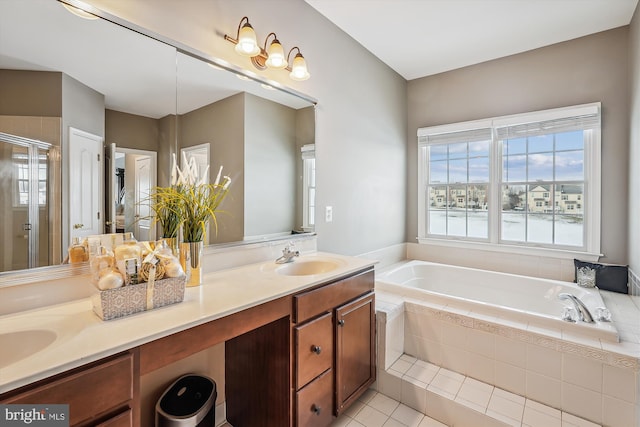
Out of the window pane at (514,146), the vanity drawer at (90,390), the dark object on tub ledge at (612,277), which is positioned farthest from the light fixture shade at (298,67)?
the dark object on tub ledge at (612,277)

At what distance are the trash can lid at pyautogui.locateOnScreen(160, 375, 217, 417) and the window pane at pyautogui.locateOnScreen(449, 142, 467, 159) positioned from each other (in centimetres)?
317

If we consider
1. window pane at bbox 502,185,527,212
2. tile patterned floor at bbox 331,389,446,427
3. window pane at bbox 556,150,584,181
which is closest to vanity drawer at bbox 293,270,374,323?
tile patterned floor at bbox 331,389,446,427

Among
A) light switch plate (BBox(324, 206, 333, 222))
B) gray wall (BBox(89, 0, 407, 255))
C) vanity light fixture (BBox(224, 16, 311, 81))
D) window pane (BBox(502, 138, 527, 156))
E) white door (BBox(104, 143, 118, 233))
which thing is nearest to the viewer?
white door (BBox(104, 143, 118, 233))

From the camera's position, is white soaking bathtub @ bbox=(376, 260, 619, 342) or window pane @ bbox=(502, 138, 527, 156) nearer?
white soaking bathtub @ bbox=(376, 260, 619, 342)

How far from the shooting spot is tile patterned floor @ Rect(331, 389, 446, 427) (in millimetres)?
1752

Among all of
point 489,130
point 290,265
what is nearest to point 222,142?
point 290,265

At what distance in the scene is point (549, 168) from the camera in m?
2.92

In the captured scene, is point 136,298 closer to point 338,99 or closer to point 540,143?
point 338,99

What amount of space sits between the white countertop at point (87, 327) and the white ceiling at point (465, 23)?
6.99 ft

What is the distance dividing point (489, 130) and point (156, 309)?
333cm

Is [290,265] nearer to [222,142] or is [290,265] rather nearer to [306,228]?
[306,228]

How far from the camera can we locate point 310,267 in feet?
6.48

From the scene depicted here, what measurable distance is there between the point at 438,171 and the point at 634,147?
1.59 m

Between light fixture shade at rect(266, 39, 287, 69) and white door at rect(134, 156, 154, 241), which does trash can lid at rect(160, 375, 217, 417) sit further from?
light fixture shade at rect(266, 39, 287, 69)
